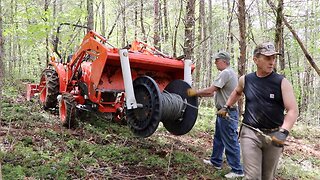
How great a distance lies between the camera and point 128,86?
5750mm

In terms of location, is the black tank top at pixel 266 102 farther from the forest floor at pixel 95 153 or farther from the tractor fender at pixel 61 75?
the tractor fender at pixel 61 75

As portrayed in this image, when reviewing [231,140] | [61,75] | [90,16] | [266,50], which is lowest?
[231,140]

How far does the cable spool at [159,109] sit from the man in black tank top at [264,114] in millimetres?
1541

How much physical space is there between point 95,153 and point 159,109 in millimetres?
1588

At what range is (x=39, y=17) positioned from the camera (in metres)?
12.8

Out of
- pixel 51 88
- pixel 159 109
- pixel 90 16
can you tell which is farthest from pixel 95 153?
pixel 90 16

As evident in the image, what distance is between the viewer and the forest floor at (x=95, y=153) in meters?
5.14

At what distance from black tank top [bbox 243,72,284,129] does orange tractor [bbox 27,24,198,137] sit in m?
1.53

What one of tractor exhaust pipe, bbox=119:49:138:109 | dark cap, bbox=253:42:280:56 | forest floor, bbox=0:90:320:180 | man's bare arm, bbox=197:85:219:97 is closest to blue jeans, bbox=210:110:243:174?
forest floor, bbox=0:90:320:180

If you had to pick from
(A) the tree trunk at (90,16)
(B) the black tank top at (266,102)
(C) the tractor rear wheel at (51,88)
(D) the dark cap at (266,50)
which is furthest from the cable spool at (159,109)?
(A) the tree trunk at (90,16)

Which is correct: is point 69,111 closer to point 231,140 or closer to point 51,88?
point 51,88

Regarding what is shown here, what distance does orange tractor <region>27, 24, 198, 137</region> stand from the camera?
222 inches

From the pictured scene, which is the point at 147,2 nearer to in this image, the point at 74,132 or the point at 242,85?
the point at 74,132

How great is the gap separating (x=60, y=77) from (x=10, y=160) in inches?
151
